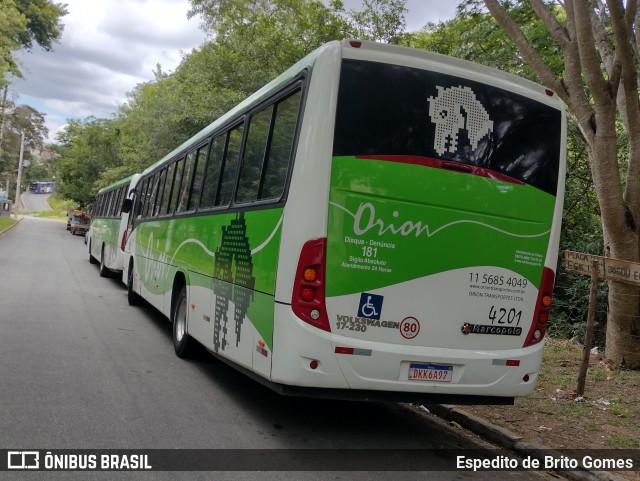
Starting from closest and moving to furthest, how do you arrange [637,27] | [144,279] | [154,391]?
[154,391], [637,27], [144,279]

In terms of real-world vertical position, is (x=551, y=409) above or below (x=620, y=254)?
below

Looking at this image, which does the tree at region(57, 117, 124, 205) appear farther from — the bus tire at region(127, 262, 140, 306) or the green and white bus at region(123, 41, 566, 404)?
the green and white bus at region(123, 41, 566, 404)

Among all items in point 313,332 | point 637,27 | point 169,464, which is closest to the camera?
point 169,464

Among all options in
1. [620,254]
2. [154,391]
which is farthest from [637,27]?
[154,391]

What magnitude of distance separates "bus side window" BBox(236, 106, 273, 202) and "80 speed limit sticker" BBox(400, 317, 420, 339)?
186cm

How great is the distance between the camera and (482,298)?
16.7ft

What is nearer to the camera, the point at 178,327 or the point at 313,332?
the point at 313,332

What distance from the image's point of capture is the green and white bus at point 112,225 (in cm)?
1471

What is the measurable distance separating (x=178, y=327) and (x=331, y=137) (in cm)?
454

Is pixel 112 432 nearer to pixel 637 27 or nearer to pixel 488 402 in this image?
pixel 488 402

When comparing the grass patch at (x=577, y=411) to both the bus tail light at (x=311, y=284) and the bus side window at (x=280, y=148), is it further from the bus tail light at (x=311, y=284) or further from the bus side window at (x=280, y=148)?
the bus side window at (x=280, y=148)

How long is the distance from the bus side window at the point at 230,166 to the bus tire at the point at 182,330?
1814mm

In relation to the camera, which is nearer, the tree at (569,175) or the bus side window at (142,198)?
the tree at (569,175)

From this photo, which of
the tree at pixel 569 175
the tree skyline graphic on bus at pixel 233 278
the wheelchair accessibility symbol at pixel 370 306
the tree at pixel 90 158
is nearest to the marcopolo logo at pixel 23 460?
the tree skyline graphic on bus at pixel 233 278
